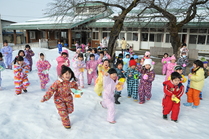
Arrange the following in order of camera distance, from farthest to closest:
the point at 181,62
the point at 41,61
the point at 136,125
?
the point at 181,62
the point at 41,61
the point at 136,125

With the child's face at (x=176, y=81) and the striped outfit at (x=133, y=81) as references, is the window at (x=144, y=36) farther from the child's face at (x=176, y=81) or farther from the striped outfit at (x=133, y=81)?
the child's face at (x=176, y=81)

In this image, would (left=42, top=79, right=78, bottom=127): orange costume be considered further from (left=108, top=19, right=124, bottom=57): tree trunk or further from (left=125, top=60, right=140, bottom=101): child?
(left=108, top=19, right=124, bottom=57): tree trunk

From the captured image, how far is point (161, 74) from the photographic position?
9.82m

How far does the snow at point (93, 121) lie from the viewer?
3.41 metres

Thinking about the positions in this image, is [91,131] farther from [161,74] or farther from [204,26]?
[204,26]

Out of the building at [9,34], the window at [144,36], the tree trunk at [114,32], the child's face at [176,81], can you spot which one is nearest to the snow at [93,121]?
the child's face at [176,81]

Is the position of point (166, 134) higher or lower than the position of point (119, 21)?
lower

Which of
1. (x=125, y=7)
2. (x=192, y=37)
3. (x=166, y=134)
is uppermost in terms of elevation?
(x=125, y=7)

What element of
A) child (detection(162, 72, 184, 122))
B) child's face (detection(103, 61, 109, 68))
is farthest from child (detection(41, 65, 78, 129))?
child (detection(162, 72, 184, 122))

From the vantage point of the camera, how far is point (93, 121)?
3.94 meters

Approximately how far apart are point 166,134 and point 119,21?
831 centimetres

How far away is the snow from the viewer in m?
3.41

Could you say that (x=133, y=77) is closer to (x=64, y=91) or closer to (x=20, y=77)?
(x=64, y=91)

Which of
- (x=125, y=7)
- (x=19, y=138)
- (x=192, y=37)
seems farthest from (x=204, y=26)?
(x=19, y=138)
